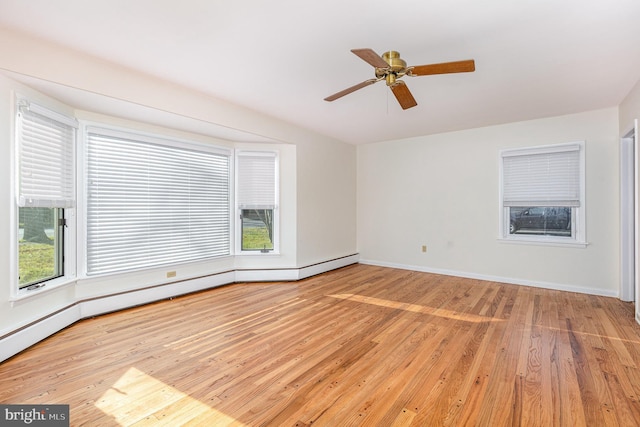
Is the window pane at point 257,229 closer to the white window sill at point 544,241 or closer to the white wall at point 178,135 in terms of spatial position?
the white wall at point 178,135

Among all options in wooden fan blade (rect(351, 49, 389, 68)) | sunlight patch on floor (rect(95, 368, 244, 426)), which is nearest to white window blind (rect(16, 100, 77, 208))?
sunlight patch on floor (rect(95, 368, 244, 426))

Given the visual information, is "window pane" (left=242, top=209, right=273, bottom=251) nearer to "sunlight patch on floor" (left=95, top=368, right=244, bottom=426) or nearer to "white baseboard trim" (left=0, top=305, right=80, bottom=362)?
"white baseboard trim" (left=0, top=305, right=80, bottom=362)

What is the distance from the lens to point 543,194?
15.2ft

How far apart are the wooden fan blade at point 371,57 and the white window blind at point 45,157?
2869 millimetres

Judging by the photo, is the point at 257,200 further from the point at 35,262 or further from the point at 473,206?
the point at 473,206

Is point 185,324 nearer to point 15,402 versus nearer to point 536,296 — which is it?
point 15,402

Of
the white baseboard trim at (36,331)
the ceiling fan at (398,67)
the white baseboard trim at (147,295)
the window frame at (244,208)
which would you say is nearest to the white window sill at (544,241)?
the ceiling fan at (398,67)

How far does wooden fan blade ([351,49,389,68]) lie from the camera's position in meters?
2.00

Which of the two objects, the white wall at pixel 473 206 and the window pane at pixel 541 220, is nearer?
the white wall at pixel 473 206

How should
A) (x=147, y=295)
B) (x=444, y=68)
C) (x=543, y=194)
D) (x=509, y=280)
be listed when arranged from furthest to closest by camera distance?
1. (x=509, y=280)
2. (x=543, y=194)
3. (x=147, y=295)
4. (x=444, y=68)

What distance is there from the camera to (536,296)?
418cm

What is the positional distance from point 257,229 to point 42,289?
109 inches

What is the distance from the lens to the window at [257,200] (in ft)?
16.4

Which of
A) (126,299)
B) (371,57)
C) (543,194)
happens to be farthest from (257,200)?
(543,194)
